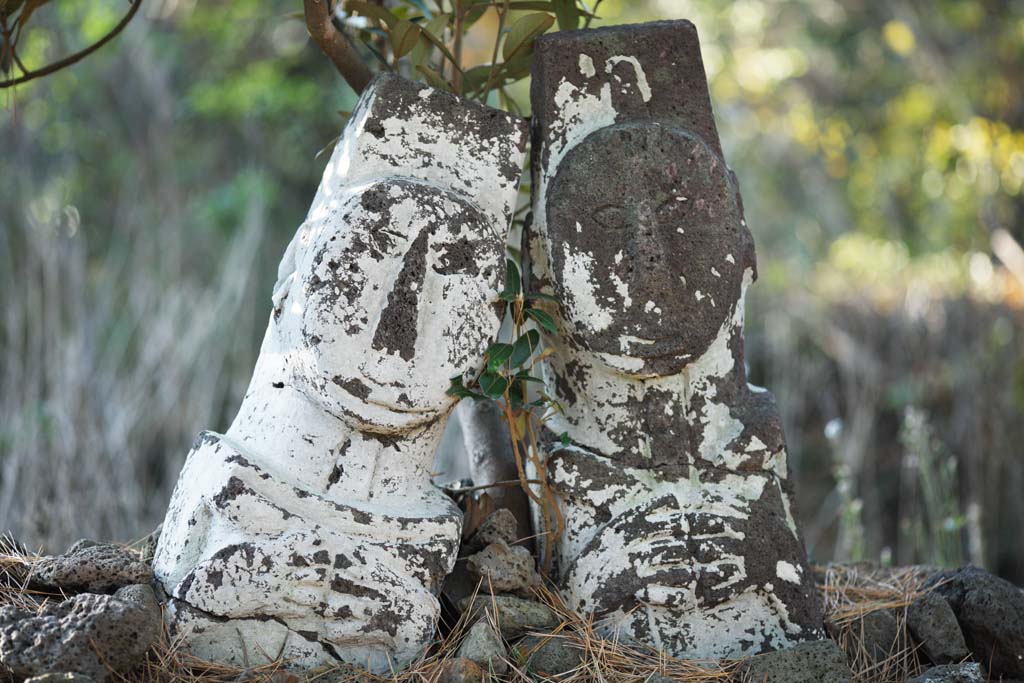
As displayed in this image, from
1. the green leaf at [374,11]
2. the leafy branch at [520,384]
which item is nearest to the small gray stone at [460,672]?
the leafy branch at [520,384]

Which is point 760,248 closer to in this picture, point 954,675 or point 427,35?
point 427,35

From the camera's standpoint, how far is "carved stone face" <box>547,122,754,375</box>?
6.09 ft

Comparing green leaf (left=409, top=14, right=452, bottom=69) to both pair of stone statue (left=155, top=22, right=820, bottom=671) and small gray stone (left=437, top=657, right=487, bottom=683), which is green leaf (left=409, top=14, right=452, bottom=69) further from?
small gray stone (left=437, top=657, right=487, bottom=683)

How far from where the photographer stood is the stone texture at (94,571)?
1.69m

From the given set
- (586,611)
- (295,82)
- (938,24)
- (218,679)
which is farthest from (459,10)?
(938,24)

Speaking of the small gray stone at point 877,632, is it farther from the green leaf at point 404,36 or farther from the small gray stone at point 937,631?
the green leaf at point 404,36

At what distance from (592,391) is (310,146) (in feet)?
17.2

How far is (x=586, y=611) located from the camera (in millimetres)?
1865

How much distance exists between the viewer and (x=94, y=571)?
169 cm

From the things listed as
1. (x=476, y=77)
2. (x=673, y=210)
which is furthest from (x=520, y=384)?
(x=476, y=77)

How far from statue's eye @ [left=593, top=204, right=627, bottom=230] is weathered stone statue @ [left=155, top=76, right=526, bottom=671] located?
0.60ft

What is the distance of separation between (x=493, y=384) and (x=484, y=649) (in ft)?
1.44

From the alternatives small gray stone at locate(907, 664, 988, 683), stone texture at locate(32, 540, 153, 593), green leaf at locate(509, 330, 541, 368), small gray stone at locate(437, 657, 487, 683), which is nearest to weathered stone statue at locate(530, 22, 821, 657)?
green leaf at locate(509, 330, 541, 368)

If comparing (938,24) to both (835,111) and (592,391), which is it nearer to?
(835,111)
